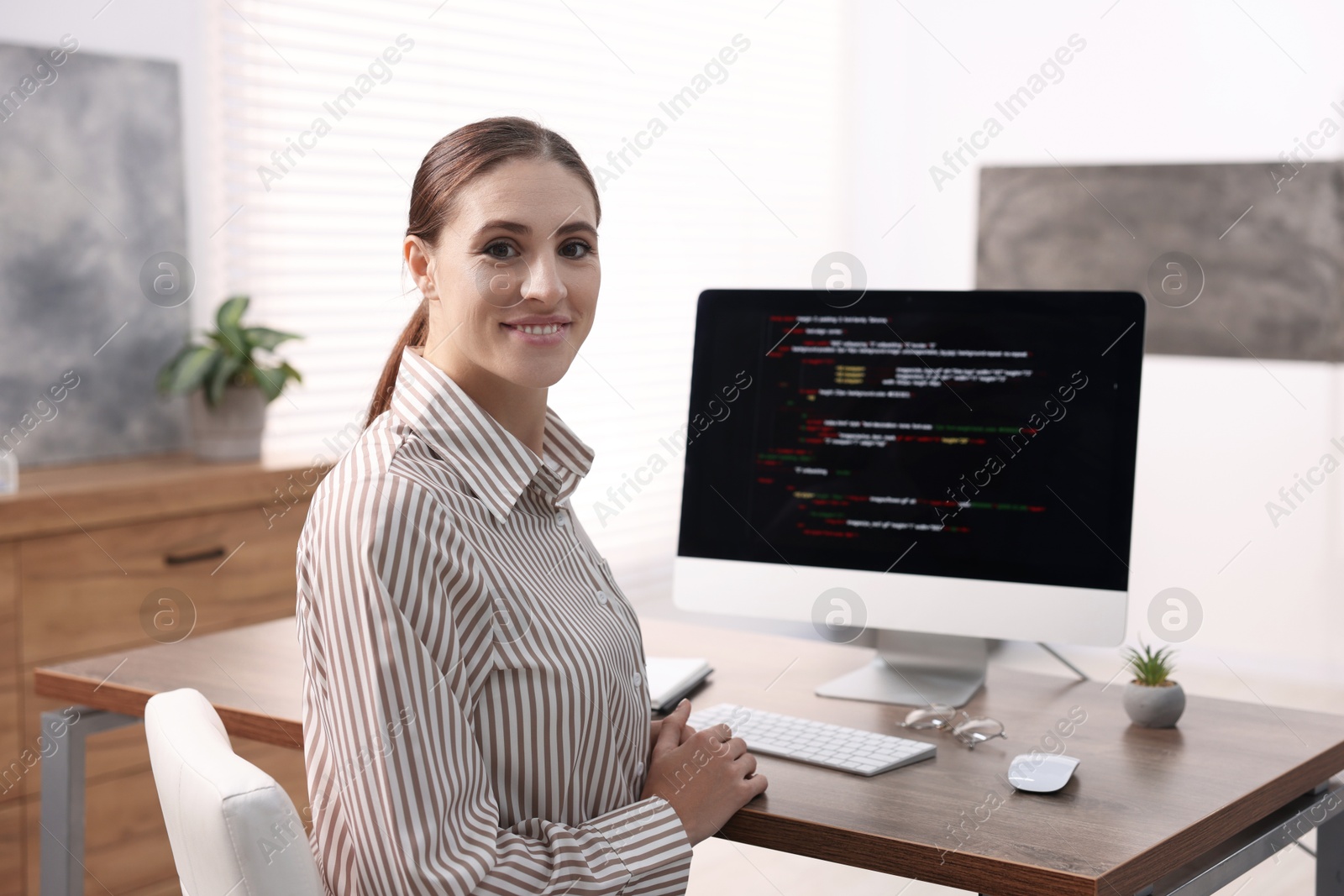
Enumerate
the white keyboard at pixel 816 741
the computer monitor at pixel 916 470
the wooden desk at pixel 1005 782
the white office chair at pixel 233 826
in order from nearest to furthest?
the white office chair at pixel 233 826, the wooden desk at pixel 1005 782, the white keyboard at pixel 816 741, the computer monitor at pixel 916 470

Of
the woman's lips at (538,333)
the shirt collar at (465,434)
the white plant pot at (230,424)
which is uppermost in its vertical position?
the white plant pot at (230,424)

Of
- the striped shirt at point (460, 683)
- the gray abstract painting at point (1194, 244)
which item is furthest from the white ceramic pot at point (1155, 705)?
the gray abstract painting at point (1194, 244)

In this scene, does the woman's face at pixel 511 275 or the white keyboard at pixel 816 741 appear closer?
the woman's face at pixel 511 275

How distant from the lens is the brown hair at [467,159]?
143cm

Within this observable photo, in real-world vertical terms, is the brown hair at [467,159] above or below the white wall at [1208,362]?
below

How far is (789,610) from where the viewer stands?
6.35 ft

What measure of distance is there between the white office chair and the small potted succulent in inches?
41.9

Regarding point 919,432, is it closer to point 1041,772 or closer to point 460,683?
point 1041,772

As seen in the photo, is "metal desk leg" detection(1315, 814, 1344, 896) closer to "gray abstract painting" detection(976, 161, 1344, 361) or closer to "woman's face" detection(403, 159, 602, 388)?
"woman's face" detection(403, 159, 602, 388)

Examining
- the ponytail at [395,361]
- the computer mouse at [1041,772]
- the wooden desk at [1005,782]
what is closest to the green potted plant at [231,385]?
the wooden desk at [1005,782]

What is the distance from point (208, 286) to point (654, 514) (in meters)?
2.11

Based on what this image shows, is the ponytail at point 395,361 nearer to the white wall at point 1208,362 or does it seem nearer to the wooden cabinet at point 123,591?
the wooden cabinet at point 123,591

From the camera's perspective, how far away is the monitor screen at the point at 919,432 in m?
1.84

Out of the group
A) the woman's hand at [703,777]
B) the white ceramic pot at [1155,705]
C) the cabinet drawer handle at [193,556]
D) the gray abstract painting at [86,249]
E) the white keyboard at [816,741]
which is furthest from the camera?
the gray abstract painting at [86,249]
